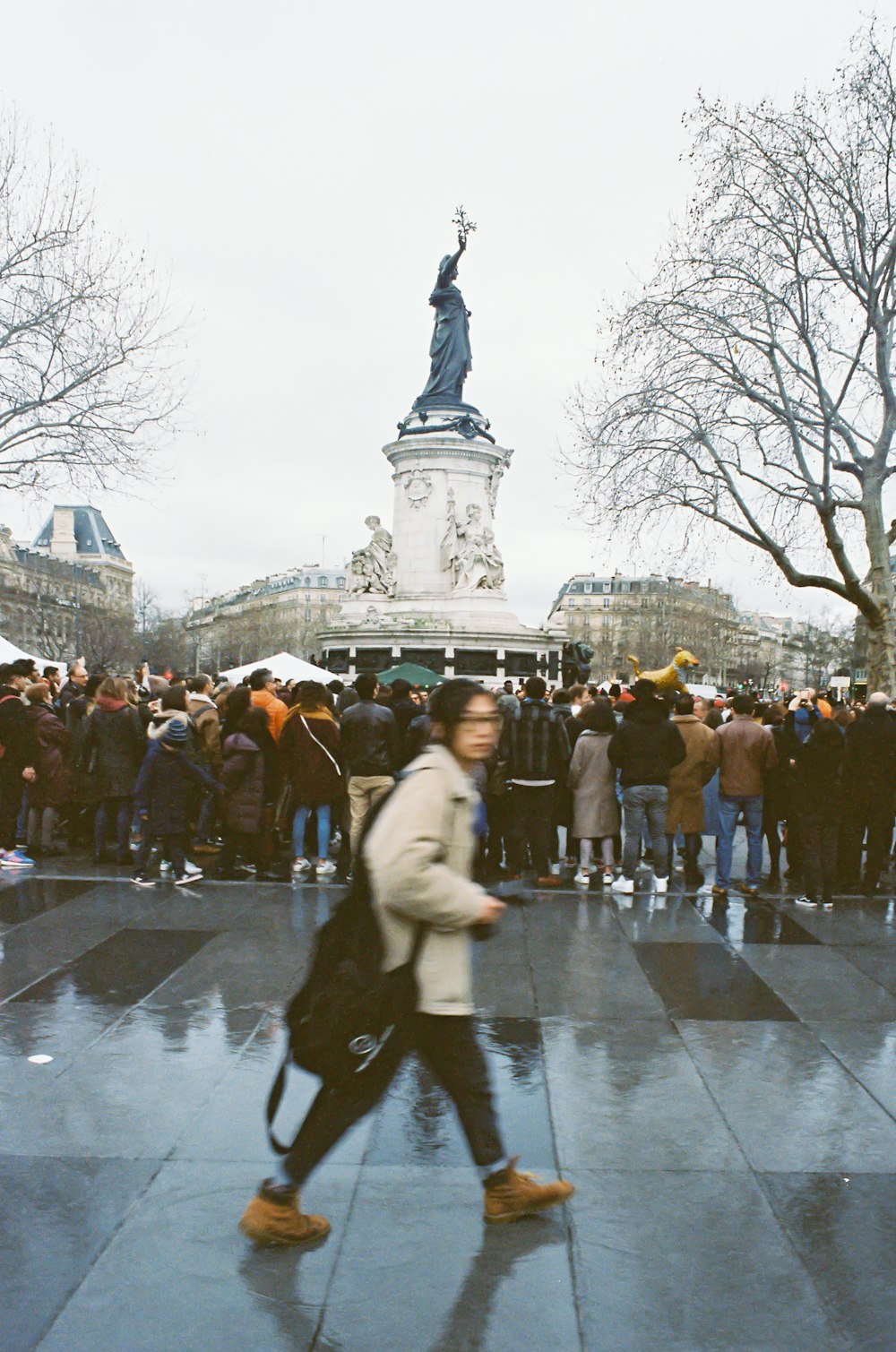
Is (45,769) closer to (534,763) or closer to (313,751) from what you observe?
(313,751)

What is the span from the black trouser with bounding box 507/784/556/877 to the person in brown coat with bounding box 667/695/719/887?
1.14 m

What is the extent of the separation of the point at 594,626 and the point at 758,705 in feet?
342

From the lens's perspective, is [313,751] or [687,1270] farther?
[313,751]

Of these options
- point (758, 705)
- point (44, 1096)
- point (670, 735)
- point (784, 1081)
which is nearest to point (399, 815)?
point (44, 1096)

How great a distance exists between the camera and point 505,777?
9.94 meters

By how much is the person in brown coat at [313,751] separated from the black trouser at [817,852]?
4.12 metres

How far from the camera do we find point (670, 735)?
9453mm

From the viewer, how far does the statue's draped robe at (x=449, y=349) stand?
4022cm

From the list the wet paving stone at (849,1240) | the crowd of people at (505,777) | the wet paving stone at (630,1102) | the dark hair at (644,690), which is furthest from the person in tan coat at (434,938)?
the dark hair at (644,690)

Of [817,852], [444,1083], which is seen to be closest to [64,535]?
[817,852]

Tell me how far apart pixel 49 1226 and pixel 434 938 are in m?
1.65

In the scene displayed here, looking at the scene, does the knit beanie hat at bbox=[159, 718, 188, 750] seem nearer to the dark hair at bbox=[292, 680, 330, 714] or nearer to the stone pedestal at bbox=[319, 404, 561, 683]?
the dark hair at bbox=[292, 680, 330, 714]

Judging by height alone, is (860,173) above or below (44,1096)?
above

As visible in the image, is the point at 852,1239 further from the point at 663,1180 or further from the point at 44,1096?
the point at 44,1096
